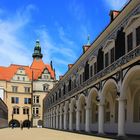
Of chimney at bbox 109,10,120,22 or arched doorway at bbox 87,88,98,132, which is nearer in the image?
chimney at bbox 109,10,120,22

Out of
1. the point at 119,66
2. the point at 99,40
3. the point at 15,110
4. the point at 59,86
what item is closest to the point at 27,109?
the point at 15,110

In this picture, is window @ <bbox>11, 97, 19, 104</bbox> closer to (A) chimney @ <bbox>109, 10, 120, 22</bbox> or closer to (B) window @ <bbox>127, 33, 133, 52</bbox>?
(A) chimney @ <bbox>109, 10, 120, 22</bbox>

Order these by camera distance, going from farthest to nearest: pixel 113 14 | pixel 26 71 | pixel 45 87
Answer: pixel 26 71 → pixel 45 87 → pixel 113 14

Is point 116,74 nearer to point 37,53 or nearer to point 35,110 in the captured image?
point 35,110

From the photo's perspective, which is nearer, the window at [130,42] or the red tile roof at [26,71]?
the window at [130,42]

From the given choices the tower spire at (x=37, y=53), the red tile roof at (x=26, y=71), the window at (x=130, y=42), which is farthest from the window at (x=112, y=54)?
the tower spire at (x=37, y=53)

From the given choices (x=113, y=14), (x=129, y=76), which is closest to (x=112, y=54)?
(x=113, y=14)

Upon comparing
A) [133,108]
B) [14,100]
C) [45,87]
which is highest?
[45,87]

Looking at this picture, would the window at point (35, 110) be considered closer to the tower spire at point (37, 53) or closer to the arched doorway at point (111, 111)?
the tower spire at point (37, 53)

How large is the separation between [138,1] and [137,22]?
1.37m

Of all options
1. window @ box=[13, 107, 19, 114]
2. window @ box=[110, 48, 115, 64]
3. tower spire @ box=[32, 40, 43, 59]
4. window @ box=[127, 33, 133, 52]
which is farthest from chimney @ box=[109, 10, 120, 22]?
tower spire @ box=[32, 40, 43, 59]

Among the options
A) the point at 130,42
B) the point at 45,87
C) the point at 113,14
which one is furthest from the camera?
the point at 45,87

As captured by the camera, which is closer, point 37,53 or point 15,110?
point 15,110

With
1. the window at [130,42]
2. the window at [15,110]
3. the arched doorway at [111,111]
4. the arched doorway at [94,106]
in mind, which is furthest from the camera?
the window at [15,110]
